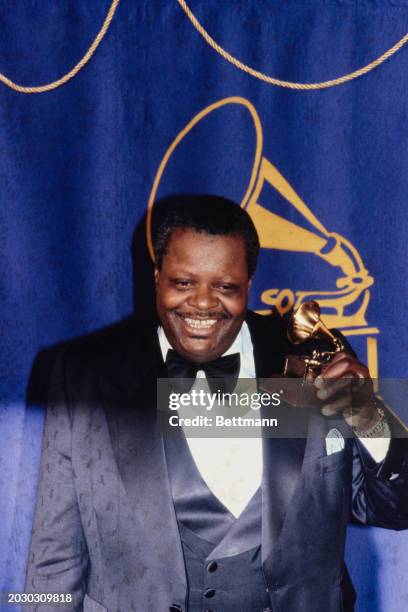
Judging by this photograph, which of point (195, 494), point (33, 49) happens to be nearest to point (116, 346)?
point (195, 494)

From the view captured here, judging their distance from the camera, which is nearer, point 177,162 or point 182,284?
point 182,284

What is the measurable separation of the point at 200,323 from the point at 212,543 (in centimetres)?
55

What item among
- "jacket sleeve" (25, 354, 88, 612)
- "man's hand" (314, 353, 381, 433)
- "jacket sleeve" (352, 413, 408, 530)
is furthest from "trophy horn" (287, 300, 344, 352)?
"jacket sleeve" (25, 354, 88, 612)

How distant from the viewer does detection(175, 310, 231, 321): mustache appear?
1673 millimetres

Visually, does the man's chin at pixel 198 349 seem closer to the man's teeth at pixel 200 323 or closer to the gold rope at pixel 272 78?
the man's teeth at pixel 200 323

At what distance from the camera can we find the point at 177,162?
1.94 meters

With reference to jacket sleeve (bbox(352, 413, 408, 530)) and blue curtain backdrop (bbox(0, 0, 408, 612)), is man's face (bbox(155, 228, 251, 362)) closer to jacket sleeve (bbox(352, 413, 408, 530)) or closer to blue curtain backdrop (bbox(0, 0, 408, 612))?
blue curtain backdrop (bbox(0, 0, 408, 612))

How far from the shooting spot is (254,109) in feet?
6.36

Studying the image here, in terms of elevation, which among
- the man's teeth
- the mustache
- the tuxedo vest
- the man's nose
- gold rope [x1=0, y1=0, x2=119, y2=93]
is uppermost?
gold rope [x1=0, y1=0, x2=119, y2=93]

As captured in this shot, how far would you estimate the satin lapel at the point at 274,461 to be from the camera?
67.7 inches

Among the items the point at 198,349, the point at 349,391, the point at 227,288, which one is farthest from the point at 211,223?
the point at 349,391

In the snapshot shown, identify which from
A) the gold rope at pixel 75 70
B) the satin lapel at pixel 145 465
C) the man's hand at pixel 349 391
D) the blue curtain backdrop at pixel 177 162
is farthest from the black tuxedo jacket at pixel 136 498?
the gold rope at pixel 75 70

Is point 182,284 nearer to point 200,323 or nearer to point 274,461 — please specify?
point 200,323

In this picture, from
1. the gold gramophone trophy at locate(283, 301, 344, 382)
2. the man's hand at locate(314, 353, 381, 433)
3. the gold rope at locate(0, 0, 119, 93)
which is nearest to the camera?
the man's hand at locate(314, 353, 381, 433)
